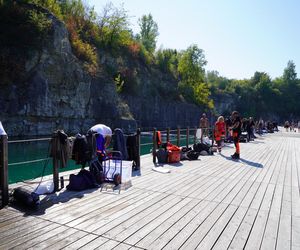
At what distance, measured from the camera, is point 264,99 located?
88.2 meters

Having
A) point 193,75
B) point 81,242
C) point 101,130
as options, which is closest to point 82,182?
point 101,130

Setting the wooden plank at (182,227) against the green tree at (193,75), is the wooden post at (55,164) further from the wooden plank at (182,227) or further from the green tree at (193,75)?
the green tree at (193,75)

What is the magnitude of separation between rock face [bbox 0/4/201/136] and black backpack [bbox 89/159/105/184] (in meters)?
15.9

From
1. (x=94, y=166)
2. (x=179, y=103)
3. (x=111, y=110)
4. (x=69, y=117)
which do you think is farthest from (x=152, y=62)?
(x=94, y=166)

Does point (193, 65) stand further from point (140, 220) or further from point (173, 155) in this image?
point (140, 220)

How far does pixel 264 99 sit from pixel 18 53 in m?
81.9

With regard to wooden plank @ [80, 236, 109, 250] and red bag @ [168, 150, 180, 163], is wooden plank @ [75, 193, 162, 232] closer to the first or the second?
wooden plank @ [80, 236, 109, 250]

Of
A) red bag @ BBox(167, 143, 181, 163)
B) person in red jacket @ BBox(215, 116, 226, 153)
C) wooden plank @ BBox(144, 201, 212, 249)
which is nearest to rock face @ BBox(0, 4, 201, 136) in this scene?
person in red jacket @ BBox(215, 116, 226, 153)

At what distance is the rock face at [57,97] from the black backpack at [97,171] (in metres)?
15.9

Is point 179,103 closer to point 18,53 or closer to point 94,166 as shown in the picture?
point 18,53

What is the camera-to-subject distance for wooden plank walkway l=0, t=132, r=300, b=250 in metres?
3.11

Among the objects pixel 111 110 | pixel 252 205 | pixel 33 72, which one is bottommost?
pixel 252 205

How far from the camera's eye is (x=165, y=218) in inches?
→ 150

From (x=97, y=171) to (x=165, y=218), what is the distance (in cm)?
217
